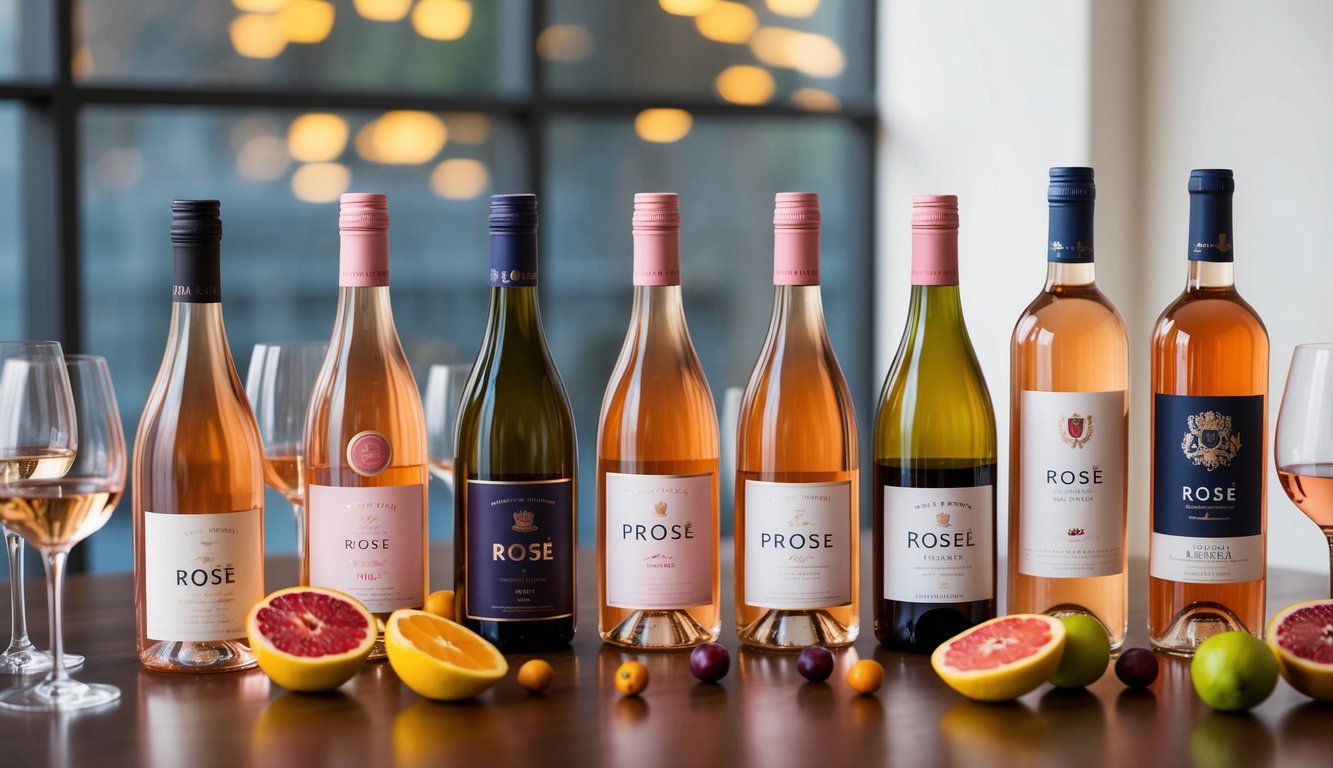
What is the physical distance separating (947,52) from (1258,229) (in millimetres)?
956

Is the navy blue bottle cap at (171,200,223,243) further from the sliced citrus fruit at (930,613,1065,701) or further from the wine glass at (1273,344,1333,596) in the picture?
the wine glass at (1273,344,1333,596)

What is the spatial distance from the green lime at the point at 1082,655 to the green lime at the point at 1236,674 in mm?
70

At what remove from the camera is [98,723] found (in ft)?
3.10

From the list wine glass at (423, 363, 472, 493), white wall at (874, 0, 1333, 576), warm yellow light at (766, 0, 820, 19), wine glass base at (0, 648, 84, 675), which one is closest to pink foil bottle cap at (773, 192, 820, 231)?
wine glass at (423, 363, 472, 493)

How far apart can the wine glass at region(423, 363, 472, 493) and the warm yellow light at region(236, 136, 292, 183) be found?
5.79 feet

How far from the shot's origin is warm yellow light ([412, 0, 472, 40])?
129 inches

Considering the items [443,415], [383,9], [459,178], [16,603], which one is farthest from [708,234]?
[16,603]

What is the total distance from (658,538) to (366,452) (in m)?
0.25

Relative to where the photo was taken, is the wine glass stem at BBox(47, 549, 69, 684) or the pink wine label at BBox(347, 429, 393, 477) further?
the pink wine label at BBox(347, 429, 393, 477)

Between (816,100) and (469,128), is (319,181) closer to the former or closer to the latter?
(469,128)

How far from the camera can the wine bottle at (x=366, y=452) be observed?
1.14 meters

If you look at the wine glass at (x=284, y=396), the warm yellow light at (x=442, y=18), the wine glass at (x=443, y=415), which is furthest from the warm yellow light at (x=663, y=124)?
the wine glass at (x=284, y=396)

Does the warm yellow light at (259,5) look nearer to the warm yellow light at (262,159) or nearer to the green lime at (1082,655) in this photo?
the warm yellow light at (262,159)

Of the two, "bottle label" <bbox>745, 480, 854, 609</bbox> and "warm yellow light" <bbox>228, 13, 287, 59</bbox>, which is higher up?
"warm yellow light" <bbox>228, 13, 287, 59</bbox>
